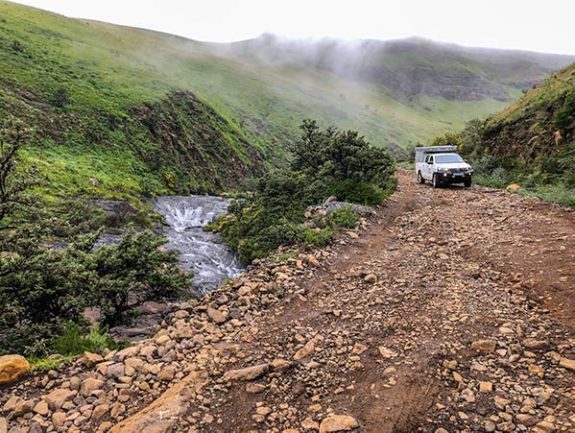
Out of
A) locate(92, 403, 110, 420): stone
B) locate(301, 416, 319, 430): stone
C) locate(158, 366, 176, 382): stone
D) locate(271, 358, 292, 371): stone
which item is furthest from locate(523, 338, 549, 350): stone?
locate(92, 403, 110, 420): stone

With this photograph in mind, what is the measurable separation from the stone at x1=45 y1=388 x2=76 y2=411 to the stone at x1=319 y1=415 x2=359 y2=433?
3.25m

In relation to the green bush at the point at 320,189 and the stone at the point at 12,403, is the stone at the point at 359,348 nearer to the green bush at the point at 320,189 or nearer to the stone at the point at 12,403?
the stone at the point at 12,403

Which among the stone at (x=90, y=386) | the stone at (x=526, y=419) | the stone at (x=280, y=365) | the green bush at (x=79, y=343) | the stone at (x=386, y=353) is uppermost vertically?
the stone at (x=526, y=419)

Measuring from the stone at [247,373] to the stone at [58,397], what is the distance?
2006 mm

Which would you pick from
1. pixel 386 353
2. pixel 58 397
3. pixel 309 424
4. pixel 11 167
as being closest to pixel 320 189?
pixel 11 167

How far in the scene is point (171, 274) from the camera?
10133mm

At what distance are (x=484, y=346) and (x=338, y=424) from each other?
8.17 ft

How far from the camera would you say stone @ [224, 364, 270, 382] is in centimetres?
529

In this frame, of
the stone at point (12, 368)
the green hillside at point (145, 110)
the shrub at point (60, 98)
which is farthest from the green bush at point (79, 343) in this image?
the shrub at point (60, 98)

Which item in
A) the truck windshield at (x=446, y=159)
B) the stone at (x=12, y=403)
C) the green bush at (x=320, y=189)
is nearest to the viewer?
the stone at (x=12, y=403)

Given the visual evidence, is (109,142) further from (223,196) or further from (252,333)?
(252,333)

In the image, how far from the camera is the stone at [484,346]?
5.45 metres

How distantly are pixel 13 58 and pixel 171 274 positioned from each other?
47904 millimetres

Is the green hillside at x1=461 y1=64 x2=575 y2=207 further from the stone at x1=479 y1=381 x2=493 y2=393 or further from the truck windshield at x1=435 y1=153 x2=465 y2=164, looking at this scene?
the stone at x1=479 y1=381 x2=493 y2=393
